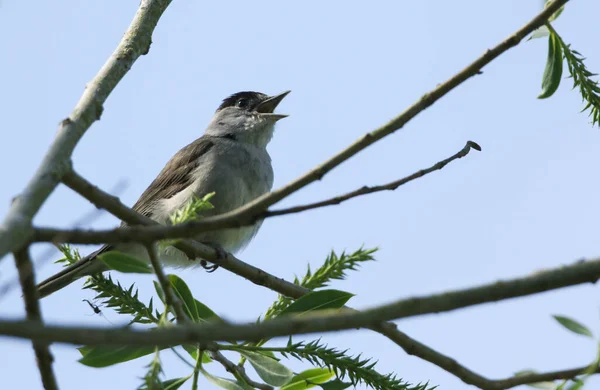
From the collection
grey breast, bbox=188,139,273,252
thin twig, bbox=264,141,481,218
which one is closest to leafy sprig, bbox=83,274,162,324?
thin twig, bbox=264,141,481,218

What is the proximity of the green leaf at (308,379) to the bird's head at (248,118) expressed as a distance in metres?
5.67

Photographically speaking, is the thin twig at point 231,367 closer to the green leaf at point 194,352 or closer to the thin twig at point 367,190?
the green leaf at point 194,352

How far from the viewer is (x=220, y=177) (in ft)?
24.8

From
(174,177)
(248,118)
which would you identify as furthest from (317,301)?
(248,118)

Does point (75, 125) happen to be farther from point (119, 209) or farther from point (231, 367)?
point (231, 367)

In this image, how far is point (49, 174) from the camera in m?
2.39

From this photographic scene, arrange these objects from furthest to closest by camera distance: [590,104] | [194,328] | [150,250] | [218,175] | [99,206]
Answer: [218,175]
[590,104]
[99,206]
[150,250]
[194,328]

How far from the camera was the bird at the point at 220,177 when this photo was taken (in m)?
7.25

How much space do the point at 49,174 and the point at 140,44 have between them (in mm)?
1857

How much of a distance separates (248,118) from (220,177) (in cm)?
175

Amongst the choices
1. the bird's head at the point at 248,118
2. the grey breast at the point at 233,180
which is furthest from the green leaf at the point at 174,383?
the bird's head at the point at 248,118

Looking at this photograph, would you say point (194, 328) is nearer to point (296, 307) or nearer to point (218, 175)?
point (296, 307)

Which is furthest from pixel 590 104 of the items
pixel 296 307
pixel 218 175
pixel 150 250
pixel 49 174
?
pixel 218 175

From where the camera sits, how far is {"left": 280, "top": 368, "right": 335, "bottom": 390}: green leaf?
3.19 meters
